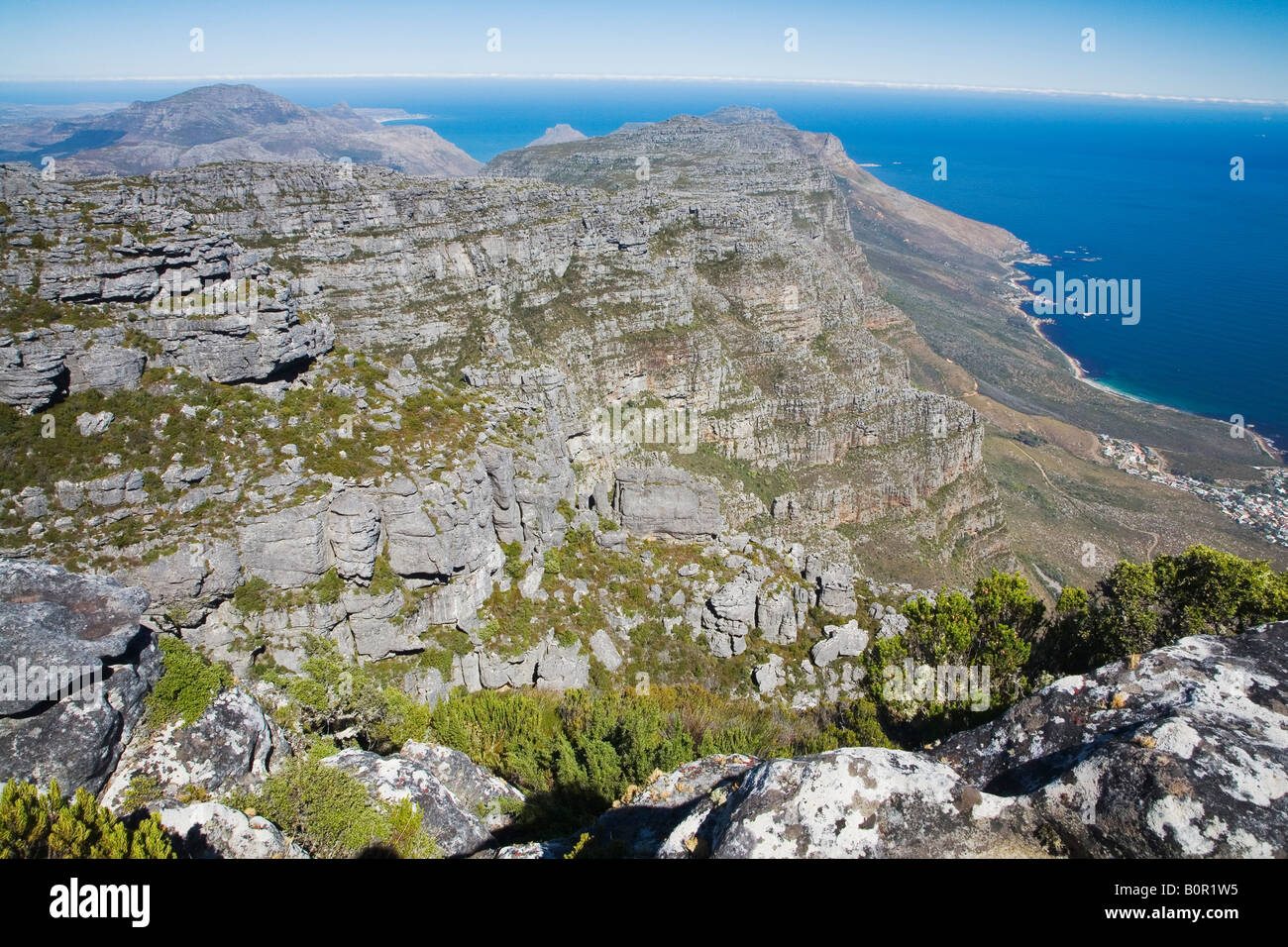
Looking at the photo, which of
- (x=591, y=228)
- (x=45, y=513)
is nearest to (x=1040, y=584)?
(x=591, y=228)

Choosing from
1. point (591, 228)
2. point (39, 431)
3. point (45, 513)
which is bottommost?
point (45, 513)

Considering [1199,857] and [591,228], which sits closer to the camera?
[1199,857]

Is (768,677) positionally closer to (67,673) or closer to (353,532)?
(353,532)

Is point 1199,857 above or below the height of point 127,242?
below

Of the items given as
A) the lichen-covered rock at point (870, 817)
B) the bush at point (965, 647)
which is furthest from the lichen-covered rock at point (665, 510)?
the lichen-covered rock at point (870, 817)

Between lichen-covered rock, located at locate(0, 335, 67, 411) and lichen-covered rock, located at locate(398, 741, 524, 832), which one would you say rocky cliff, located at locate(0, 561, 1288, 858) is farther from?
lichen-covered rock, located at locate(0, 335, 67, 411)

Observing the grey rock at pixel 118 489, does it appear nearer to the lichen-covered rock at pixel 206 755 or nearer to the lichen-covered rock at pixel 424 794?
the lichen-covered rock at pixel 206 755

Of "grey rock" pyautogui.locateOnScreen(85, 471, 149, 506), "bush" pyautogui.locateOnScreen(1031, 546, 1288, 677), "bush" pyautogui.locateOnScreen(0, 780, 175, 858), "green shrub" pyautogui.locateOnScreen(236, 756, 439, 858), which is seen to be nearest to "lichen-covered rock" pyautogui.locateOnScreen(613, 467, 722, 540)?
"bush" pyautogui.locateOnScreen(1031, 546, 1288, 677)

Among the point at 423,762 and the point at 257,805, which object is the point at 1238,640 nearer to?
the point at 423,762
